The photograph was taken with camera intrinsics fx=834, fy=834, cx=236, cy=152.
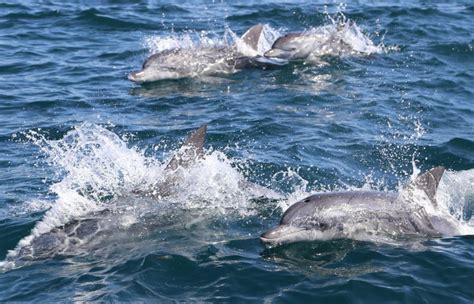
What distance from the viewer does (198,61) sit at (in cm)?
2119

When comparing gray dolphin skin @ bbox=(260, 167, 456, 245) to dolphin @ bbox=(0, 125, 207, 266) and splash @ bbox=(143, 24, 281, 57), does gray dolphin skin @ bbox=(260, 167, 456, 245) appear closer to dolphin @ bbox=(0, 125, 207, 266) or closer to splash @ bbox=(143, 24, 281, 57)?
dolphin @ bbox=(0, 125, 207, 266)

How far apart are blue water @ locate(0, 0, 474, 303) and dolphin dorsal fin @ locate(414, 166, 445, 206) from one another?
75 centimetres

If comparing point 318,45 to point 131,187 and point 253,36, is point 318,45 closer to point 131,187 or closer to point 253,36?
point 253,36

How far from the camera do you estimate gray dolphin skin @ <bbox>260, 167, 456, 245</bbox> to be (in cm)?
1120

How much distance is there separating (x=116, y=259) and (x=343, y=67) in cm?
1160

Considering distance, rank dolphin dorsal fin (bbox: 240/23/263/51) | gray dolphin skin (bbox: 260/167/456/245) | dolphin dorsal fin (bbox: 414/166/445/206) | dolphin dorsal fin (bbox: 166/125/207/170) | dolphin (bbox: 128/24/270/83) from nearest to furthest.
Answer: gray dolphin skin (bbox: 260/167/456/245)
dolphin dorsal fin (bbox: 414/166/445/206)
dolphin dorsal fin (bbox: 166/125/207/170)
dolphin (bbox: 128/24/270/83)
dolphin dorsal fin (bbox: 240/23/263/51)

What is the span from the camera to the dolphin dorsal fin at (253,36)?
21.5 metres

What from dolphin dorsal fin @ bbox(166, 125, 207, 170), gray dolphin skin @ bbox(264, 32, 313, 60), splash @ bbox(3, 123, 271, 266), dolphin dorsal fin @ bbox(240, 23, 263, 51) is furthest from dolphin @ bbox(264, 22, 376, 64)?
dolphin dorsal fin @ bbox(166, 125, 207, 170)

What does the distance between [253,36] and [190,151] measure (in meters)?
9.56

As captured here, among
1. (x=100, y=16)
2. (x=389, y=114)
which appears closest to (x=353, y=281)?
(x=389, y=114)

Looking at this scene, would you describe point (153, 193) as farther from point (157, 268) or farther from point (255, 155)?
point (255, 155)

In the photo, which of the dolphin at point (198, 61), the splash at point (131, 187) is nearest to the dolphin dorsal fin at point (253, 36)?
the dolphin at point (198, 61)

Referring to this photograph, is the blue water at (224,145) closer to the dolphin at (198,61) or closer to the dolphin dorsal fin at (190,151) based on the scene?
the dolphin dorsal fin at (190,151)

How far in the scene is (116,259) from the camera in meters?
10.9
